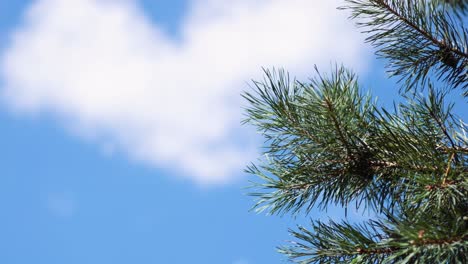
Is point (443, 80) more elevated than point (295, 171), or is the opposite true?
point (443, 80)

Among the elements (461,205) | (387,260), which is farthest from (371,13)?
(387,260)

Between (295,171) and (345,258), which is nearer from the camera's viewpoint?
(345,258)

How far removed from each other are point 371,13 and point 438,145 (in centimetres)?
37

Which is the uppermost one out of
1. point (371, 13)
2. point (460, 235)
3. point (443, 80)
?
point (371, 13)

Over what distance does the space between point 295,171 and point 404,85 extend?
1.25ft

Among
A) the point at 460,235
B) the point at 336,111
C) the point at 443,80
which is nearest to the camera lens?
the point at 460,235

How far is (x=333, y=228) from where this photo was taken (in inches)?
43.4

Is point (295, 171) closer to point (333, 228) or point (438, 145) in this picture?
point (333, 228)

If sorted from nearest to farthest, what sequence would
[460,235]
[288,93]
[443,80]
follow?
[460,235]
[288,93]
[443,80]

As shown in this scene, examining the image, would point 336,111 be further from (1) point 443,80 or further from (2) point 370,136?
(1) point 443,80

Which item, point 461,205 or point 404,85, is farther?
point 404,85

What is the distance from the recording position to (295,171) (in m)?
1.21

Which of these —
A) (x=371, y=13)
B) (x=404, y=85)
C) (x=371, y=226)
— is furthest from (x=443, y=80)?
(x=371, y=226)

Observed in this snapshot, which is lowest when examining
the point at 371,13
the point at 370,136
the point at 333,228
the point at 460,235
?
the point at 460,235
